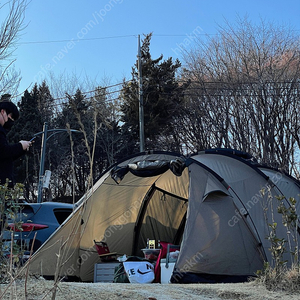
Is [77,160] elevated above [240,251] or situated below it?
above

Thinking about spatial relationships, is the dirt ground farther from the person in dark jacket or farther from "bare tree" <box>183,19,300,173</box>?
"bare tree" <box>183,19,300,173</box>

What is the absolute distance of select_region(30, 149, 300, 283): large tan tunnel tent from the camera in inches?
263

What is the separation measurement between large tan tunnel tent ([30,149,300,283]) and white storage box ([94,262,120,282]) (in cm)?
50

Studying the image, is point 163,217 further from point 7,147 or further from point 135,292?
point 135,292

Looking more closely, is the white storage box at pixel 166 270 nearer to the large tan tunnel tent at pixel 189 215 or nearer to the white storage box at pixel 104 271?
the large tan tunnel tent at pixel 189 215

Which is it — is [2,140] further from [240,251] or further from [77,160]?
[77,160]

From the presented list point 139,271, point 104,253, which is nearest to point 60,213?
point 104,253

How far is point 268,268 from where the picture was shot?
16.0ft

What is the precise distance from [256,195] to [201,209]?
1.11 metres

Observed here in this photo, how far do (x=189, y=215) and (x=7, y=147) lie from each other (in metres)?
3.36

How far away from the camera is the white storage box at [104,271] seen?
309 inches

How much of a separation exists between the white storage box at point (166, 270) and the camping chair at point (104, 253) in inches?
57.3

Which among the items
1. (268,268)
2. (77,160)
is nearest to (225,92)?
(77,160)

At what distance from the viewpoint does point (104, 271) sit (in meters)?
7.94
